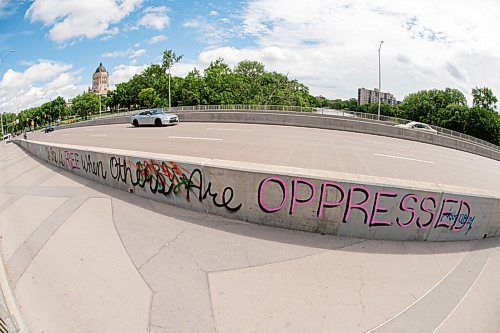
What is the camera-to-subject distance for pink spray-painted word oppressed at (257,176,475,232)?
16.3ft

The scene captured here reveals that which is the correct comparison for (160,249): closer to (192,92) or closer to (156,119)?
(156,119)

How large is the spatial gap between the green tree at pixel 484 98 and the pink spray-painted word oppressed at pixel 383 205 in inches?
3441

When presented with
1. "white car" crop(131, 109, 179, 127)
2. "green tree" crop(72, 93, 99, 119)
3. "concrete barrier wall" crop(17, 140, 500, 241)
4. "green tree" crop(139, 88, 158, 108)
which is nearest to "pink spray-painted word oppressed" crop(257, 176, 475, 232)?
"concrete barrier wall" crop(17, 140, 500, 241)

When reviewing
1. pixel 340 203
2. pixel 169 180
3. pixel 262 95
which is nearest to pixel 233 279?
pixel 340 203

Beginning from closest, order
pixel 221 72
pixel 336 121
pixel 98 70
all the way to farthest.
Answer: pixel 336 121 < pixel 221 72 < pixel 98 70

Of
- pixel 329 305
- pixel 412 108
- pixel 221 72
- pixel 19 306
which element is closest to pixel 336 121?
pixel 329 305

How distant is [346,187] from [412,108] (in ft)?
290

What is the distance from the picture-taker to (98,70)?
191 m

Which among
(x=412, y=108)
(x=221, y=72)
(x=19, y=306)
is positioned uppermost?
(x=221, y=72)

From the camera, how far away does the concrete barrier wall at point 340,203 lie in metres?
4.99

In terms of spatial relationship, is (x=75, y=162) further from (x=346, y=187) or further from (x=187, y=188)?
(x=346, y=187)

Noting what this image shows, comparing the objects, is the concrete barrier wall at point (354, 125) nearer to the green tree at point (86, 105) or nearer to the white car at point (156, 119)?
the white car at point (156, 119)

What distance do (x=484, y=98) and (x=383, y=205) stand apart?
3505 inches

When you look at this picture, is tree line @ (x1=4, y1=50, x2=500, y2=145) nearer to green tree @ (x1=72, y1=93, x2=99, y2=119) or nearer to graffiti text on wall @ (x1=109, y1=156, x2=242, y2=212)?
green tree @ (x1=72, y1=93, x2=99, y2=119)
